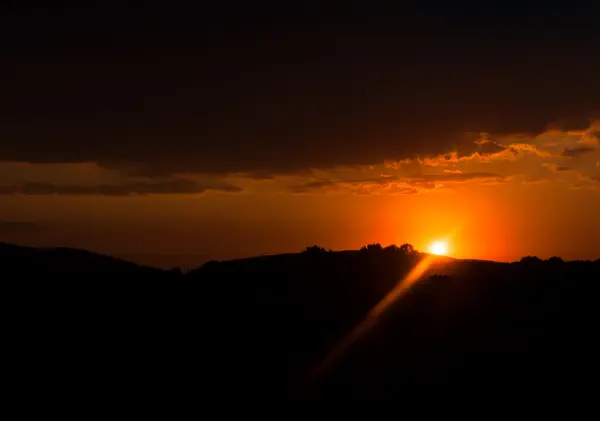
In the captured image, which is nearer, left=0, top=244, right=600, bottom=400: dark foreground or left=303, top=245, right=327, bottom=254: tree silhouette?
left=0, top=244, right=600, bottom=400: dark foreground

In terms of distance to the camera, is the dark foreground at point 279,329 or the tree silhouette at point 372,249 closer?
the dark foreground at point 279,329

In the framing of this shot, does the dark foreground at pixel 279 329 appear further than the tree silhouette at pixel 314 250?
No

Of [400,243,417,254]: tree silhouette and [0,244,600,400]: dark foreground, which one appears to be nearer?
[0,244,600,400]: dark foreground

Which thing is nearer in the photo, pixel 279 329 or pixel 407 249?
pixel 279 329

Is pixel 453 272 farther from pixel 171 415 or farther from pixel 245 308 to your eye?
pixel 171 415

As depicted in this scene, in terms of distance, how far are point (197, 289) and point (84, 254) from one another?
256 inches

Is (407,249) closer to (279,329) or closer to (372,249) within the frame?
(372,249)

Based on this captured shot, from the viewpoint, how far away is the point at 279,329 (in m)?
21.3

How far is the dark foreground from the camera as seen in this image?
17406 millimetres

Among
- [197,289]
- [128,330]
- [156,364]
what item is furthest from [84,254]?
[156,364]

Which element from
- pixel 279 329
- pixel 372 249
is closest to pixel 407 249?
pixel 372 249

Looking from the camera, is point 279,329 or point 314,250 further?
point 314,250

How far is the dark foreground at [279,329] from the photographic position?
685 inches

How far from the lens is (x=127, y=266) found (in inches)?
1055
